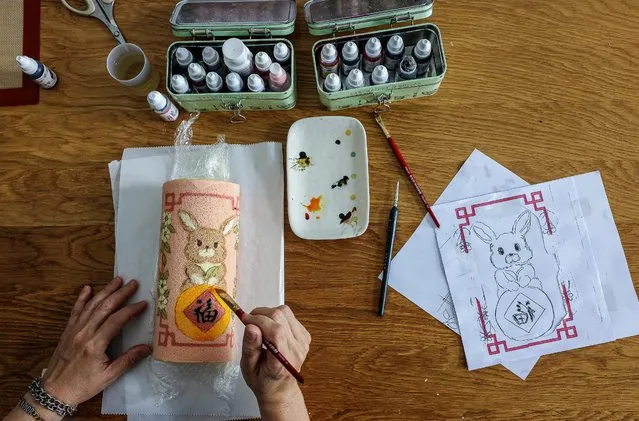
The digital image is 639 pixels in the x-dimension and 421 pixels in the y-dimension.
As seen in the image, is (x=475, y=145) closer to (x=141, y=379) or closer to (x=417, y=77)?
(x=417, y=77)

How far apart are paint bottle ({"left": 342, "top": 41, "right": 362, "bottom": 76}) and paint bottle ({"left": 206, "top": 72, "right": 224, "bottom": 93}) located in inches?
7.1

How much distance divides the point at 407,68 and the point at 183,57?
32cm

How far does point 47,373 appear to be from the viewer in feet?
2.25

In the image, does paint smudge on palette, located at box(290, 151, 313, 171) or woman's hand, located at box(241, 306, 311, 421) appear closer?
woman's hand, located at box(241, 306, 311, 421)

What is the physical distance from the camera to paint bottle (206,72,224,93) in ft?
2.26

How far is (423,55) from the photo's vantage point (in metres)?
0.68

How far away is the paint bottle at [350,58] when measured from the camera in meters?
0.69

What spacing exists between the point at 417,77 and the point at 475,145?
0.14m

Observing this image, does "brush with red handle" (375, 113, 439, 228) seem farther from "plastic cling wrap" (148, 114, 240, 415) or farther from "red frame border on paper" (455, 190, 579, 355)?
"plastic cling wrap" (148, 114, 240, 415)

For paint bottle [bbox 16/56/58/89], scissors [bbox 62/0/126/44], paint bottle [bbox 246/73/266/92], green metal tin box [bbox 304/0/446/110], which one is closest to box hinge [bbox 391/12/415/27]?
green metal tin box [bbox 304/0/446/110]

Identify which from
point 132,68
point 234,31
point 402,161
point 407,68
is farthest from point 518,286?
point 132,68

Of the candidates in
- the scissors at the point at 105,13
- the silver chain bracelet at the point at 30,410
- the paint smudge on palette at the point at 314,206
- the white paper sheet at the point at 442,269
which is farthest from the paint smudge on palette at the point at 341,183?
the silver chain bracelet at the point at 30,410

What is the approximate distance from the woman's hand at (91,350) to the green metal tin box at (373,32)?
16.5 inches

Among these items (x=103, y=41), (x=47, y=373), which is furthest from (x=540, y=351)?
(x=103, y=41)
